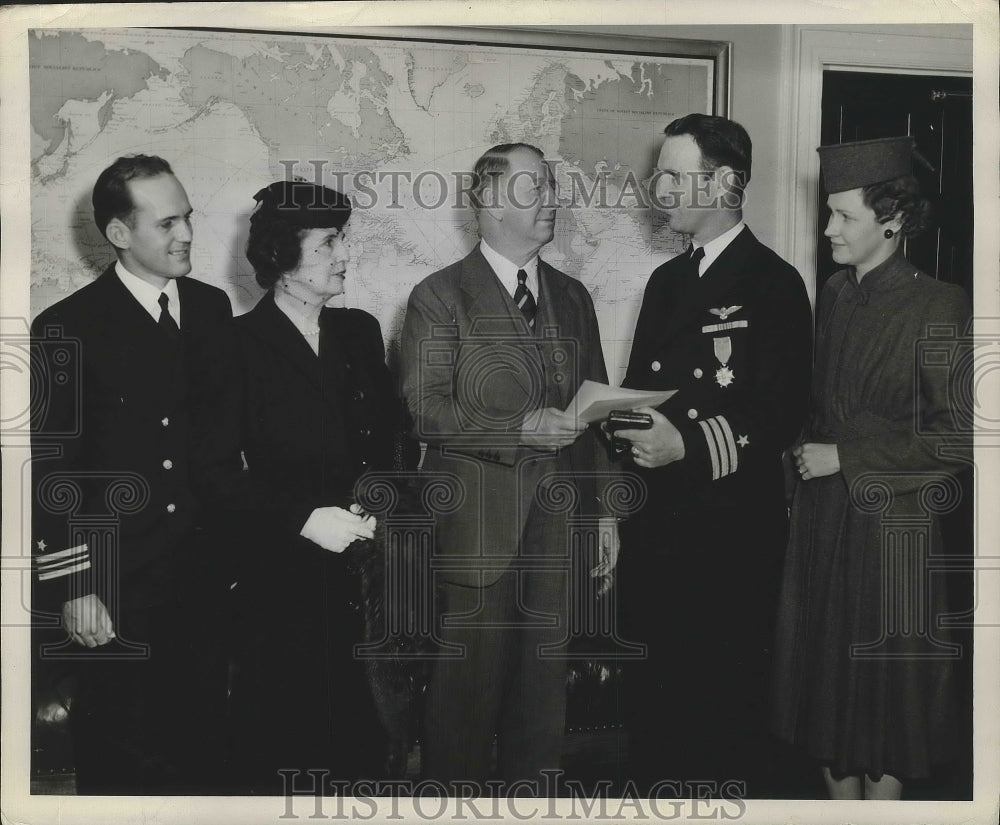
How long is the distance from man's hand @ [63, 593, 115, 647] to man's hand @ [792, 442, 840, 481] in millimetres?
1753

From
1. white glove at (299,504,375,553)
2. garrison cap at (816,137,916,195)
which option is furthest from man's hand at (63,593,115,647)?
garrison cap at (816,137,916,195)

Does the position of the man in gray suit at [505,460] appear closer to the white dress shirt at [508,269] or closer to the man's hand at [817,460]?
the white dress shirt at [508,269]

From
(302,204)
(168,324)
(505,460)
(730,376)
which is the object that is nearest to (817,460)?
(730,376)

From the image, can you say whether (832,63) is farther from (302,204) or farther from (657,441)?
(302,204)

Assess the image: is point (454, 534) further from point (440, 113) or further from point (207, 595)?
point (440, 113)

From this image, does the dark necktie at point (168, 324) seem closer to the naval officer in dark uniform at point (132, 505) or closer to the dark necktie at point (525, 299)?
the naval officer in dark uniform at point (132, 505)

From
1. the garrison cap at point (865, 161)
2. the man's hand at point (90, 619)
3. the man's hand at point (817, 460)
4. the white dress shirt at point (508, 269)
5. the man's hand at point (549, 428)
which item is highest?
the garrison cap at point (865, 161)

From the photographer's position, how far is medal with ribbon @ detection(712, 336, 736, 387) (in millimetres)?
2750

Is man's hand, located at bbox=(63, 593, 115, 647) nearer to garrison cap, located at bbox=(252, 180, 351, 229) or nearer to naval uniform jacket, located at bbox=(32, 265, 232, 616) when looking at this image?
naval uniform jacket, located at bbox=(32, 265, 232, 616)

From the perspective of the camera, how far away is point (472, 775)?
280 centimetres

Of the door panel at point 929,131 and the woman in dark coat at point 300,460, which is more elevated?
the door panel at point 929,131

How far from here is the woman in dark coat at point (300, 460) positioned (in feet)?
8.98

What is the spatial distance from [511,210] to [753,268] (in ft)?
2.01

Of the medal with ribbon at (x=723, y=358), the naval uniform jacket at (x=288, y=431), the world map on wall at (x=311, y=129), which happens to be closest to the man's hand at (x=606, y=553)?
the medal with ribbon at (x=723, y=358)
